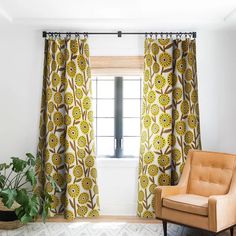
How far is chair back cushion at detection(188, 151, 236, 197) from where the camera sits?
136 inches

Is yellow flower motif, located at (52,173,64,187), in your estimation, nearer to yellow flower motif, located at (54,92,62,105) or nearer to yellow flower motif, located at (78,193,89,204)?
yellow flower motif, located at (78,193,89,204)

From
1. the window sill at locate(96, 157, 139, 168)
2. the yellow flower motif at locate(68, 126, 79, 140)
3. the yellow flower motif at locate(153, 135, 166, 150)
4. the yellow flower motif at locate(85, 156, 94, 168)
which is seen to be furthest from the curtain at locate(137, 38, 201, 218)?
the yellow flower motif at locate(68, 126, 79, 140)

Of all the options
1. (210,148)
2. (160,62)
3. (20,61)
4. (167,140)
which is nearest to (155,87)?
(160,62)

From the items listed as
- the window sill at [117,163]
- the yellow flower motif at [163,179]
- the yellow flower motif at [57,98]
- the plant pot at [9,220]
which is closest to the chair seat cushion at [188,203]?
the yellow flower motif at [163,179]

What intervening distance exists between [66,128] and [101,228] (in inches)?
49.0

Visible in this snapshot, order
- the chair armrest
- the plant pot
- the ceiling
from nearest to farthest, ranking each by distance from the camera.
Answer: the chair armrest < the ceiling < the plant pot

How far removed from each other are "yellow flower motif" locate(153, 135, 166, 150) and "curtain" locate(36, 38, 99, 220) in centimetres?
78

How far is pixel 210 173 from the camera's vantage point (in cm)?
356

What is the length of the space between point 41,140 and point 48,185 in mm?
561

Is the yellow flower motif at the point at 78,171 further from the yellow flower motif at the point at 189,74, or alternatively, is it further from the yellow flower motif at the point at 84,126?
the yellow flower motif at the point at 189,74

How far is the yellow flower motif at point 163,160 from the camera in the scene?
4047mm

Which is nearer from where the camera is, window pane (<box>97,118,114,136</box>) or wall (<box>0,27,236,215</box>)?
wall (<box>0,27,236,215</box>)

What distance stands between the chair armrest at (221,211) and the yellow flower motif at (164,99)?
135cm

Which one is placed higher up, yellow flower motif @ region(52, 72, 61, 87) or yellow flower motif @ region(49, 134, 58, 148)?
yellow flower motif @ region(52, 72, 61, 87)
